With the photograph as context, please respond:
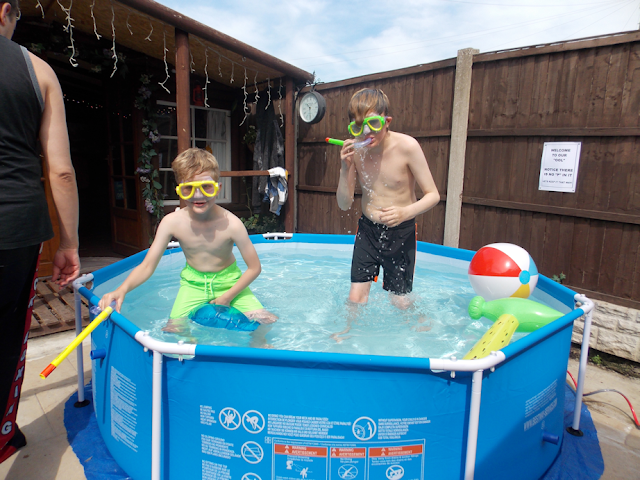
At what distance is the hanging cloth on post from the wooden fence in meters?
1.87

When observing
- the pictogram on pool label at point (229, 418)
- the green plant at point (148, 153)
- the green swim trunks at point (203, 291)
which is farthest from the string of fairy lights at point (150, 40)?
the pictogram on pool label at point (229, 418)

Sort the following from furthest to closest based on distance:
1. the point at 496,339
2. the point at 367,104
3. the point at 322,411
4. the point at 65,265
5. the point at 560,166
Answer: the point at 560,166, the point at 367,104, the point at 496,339, the point at 65,265, the point at 322,411

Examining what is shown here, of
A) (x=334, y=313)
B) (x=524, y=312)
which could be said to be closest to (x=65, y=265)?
(x=334, y=313)

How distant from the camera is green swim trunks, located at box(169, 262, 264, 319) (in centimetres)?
250

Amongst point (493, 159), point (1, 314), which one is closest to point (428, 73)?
point (493, 159)

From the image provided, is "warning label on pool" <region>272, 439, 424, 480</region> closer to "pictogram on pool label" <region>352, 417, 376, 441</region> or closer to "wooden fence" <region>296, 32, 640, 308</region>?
"pictogram on pool label" <region>352, 417, 376, 441</region>

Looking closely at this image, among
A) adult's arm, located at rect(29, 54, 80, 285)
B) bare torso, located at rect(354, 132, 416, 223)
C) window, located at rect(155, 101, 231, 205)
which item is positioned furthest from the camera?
window, located at rect(155, 101, 231, 205)

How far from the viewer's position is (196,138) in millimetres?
6570

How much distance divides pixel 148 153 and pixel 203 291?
12.8ft

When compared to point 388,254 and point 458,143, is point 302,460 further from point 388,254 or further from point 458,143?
point 458,143

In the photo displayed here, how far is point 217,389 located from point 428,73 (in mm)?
4594

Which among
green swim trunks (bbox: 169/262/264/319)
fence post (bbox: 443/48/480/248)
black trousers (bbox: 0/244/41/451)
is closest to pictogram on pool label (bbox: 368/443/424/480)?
green swim trunks (bbox: 169/262/264/319)

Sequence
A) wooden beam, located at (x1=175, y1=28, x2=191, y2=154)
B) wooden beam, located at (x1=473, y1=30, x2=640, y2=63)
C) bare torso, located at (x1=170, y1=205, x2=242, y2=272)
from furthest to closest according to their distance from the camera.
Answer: wooden beam, located at (x1=175, y1=28, x2=191, y2=154) < wooden beam, located at (x1=473, y1=30, x2=640, y2=63) < bare torso, located at (x1=170, y1=205, x2=242, y2=272)

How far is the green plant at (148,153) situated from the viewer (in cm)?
561
